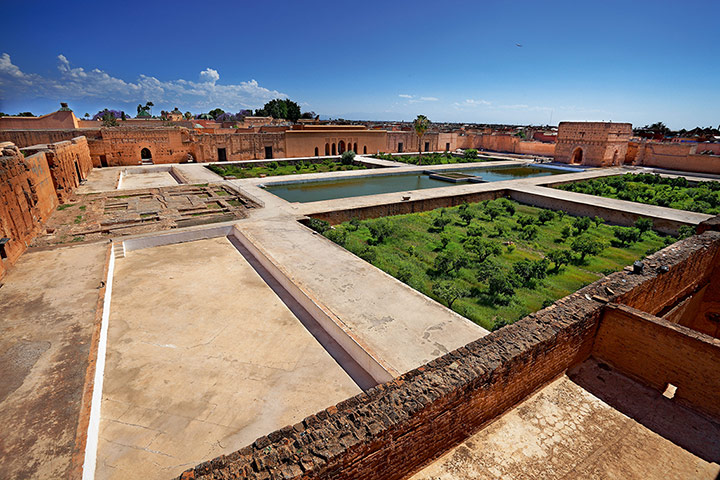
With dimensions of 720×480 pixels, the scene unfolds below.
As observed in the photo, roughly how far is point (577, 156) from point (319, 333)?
3515 centimetres

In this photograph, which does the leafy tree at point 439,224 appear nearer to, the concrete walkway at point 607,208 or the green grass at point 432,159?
the concrete walkway at point 607,208

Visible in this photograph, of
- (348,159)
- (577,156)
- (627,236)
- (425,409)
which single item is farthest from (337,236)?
(577,156)

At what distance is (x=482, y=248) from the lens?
12.0 m

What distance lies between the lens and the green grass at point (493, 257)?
897 cm

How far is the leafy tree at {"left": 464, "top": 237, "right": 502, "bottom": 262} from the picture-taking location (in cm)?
1172

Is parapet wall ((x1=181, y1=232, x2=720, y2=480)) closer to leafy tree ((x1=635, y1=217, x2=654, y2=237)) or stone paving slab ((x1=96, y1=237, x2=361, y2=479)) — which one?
stone paving slab ((x1=96, y1=237, x2=361, y2=479))

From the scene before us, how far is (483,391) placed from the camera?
3994 millimetres

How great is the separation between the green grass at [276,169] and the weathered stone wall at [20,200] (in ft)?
37.0

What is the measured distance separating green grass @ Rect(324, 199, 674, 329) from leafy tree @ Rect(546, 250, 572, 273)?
16 centimetres

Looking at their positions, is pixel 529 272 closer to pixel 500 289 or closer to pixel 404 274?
pixel 500 289

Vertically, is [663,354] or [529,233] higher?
[663,354]

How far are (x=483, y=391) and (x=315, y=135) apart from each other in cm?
3366

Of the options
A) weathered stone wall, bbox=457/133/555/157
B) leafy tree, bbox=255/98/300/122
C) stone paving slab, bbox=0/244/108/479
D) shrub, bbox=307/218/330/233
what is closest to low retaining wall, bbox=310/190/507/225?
shrub, bbox=307/218/330/233

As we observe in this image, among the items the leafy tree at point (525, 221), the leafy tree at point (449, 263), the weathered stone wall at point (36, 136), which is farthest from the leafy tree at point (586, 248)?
the weathered stone wall at point (36, 136)
